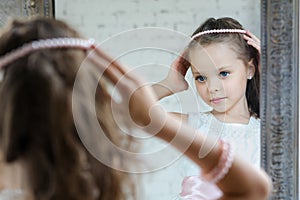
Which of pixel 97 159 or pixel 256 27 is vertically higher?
pixel 256 27

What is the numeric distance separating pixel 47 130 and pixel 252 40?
67 centimetres

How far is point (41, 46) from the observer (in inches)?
16.7

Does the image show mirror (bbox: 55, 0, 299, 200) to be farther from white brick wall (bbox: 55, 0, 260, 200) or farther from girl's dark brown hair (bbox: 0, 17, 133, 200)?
girl's dark brown hair (bbox: 0, 17, 133, 200)

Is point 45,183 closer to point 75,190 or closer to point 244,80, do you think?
point 75,190

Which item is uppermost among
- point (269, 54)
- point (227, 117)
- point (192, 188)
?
point (269, 54)

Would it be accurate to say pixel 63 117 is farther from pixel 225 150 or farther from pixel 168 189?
pixel 168 189

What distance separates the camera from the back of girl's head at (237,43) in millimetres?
1000

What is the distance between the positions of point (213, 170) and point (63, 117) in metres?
0.13

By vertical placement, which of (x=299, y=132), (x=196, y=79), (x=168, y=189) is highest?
(x=196, y=79)

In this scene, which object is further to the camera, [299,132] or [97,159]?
[299,132]

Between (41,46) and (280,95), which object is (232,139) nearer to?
(280,95)

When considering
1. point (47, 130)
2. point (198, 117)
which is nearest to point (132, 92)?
point (47, 130)

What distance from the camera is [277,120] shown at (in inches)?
39.2

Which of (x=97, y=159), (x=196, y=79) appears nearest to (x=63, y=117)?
(x=97, y=159)
